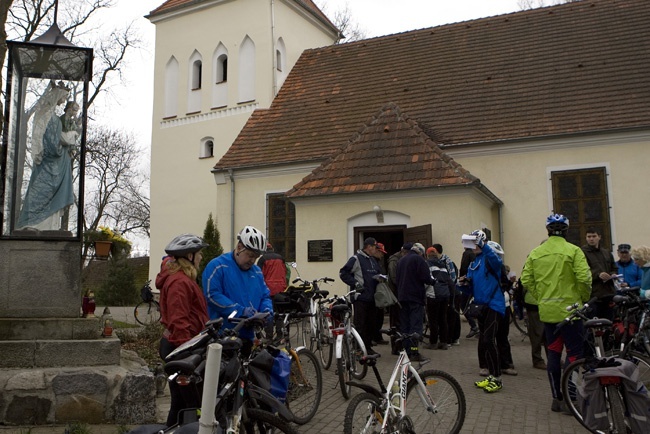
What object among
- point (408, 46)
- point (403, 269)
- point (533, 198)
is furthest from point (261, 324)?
point (408, 46)

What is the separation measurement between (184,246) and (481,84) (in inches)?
567

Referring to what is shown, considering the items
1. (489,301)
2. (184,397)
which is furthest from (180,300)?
(489,301)

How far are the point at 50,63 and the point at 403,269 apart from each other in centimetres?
559

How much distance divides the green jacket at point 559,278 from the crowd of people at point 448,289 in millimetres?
10

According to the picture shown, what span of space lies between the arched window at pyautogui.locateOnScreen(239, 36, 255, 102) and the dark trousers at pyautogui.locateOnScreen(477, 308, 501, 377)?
16.0 meters

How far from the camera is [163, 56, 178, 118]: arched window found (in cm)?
2341

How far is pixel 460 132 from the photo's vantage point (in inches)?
619

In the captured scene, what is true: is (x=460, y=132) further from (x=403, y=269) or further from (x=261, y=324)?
(x=261, y=324)

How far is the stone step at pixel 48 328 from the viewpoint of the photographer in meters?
5.82

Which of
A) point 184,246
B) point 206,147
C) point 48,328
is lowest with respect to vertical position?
point 48,328

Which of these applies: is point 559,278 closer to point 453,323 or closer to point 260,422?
point 260,422

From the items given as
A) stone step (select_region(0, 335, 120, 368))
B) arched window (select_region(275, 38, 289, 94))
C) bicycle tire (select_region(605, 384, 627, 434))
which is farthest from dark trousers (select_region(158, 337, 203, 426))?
arched window (select_region(275, 38, 289, 94))

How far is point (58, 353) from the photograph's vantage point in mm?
5793

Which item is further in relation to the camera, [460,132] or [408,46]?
[408,46]
